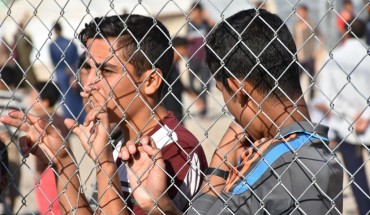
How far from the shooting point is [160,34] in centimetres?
370

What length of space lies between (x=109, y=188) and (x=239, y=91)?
65 centimetres

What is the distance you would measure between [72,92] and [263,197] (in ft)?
30.5

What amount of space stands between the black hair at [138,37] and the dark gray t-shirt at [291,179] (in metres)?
0.78

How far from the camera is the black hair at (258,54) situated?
10.0 ft

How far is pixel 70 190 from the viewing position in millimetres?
3607

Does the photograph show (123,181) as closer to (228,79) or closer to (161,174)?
(161,174)

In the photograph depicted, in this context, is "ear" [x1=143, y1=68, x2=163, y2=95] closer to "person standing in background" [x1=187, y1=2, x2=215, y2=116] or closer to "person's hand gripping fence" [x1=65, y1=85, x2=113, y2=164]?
"person's hand gripping fence" [x1=65, y1=85, x2=113, y2=164]

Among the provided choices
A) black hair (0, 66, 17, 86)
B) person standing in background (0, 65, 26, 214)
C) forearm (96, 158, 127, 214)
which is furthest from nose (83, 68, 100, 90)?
black hair (0, 66, 17, 86)

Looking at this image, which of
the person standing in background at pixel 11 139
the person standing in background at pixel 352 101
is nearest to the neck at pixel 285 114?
the person standing in background at pixel 11 139

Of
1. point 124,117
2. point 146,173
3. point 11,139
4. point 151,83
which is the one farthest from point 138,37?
point 11,139

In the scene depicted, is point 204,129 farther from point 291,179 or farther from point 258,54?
point 291,179

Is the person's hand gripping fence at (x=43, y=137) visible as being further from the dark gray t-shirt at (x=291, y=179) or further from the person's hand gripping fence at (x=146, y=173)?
the dark gray t-shirt at (x=291, y=179)

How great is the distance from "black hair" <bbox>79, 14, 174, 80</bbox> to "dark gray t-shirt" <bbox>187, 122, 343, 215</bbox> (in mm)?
777

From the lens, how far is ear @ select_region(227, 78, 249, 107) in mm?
3070
